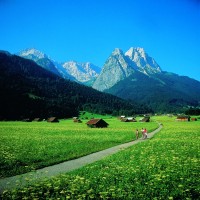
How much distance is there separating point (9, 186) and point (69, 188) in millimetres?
3378

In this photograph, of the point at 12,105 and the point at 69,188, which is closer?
the point at 69,188

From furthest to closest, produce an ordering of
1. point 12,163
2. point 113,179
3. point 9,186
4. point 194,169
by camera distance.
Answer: point 12,163, point 194,169, point 113,179, point 9,186

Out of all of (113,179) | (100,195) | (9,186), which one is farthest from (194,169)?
(9,186)

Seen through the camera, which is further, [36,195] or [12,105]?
[12,105]

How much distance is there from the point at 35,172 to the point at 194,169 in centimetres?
1064

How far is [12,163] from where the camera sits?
20594 millimetres

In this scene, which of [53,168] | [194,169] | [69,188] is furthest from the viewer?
[53,168]

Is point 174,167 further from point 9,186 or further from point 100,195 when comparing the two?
point 9,186

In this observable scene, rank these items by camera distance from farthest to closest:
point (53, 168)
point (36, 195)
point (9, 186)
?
point (53, 168) → point (9, 186) → point (36, 195)

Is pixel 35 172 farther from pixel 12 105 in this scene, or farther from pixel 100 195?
pixel 12 105

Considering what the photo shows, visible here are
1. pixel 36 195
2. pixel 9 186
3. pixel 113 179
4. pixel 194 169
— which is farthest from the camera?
pixel 194 169

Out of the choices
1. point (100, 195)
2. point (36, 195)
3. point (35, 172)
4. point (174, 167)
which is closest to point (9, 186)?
point (36, 195)

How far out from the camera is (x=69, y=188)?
12.6m

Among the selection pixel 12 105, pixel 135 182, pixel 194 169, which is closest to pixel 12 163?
pixel 135 182
